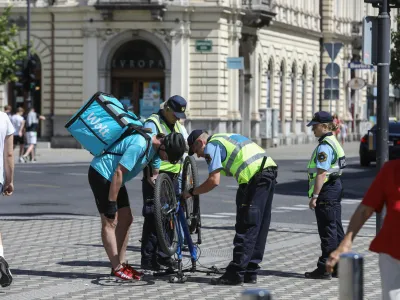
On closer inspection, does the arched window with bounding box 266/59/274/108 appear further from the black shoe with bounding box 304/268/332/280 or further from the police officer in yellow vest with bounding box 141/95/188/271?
the black shoe with bounding box 304/268/332/280

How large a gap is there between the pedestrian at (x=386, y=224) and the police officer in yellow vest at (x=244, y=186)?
4.80 m

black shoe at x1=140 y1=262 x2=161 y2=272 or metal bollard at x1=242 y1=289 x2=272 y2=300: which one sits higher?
metal bollard at x1=242 y1=289 x2=272 y2=300

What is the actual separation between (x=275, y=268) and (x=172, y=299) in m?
2.53

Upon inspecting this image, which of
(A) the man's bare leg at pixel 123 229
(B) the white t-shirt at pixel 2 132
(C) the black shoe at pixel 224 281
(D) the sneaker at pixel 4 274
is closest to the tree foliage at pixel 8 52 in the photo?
(A) the man's bare leg at pixel 123 229

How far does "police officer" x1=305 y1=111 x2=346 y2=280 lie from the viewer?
13.2 m

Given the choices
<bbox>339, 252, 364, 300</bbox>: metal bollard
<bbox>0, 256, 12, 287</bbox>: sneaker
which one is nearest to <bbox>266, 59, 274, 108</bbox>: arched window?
<bbox>0, 256, 12, 287</bbox>: sneaker

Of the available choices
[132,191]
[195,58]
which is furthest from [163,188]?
[195,58]

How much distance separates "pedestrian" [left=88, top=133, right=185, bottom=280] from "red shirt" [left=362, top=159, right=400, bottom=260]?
196 inches

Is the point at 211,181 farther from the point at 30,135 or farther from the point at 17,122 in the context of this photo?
the point at 17,122

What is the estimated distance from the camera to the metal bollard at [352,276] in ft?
20.2

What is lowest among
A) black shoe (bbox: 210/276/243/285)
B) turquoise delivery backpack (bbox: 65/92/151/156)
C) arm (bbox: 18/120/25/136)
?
black shoe (bbox: 210/276/243/285)

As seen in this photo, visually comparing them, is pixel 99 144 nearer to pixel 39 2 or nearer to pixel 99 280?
pixel 99 280

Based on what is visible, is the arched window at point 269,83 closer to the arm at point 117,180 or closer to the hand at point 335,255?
the arm at point 117,180

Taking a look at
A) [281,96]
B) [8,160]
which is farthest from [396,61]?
[8,160]
